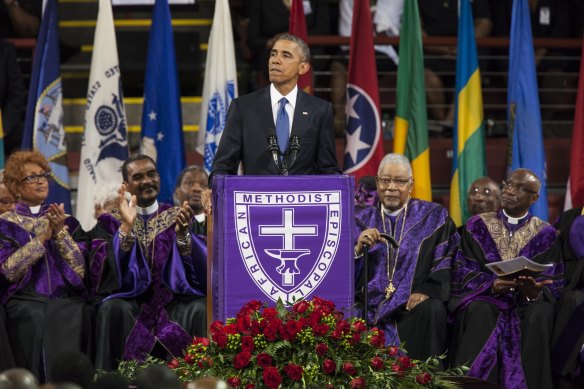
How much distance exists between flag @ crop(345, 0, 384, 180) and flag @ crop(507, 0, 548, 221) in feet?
3.53

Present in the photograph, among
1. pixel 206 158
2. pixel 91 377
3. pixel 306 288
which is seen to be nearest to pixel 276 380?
pixel 306 288

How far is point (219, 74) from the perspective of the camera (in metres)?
9.12

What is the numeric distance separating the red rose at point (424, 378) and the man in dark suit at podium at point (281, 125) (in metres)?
1.16

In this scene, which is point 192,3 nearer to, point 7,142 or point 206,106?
point 206,106

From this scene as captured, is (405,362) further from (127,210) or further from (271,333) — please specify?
(127,210)

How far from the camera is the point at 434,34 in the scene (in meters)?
10.1

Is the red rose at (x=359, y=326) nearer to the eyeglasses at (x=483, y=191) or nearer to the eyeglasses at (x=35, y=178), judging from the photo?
the eyeglasses at (x=35, y=178)

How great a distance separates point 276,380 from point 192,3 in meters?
6.35

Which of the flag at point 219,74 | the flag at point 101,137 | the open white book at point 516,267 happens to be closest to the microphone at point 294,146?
the open white book at point 516,267

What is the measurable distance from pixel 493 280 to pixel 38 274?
2.72 metres

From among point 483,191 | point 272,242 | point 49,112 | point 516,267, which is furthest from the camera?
point 49,112

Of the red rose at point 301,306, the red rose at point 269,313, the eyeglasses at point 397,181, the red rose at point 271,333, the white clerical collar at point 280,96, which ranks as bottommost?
the red rose at point 271,333

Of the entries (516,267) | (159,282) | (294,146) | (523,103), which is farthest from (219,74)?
(294,146)

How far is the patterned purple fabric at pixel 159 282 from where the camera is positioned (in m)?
6.48
